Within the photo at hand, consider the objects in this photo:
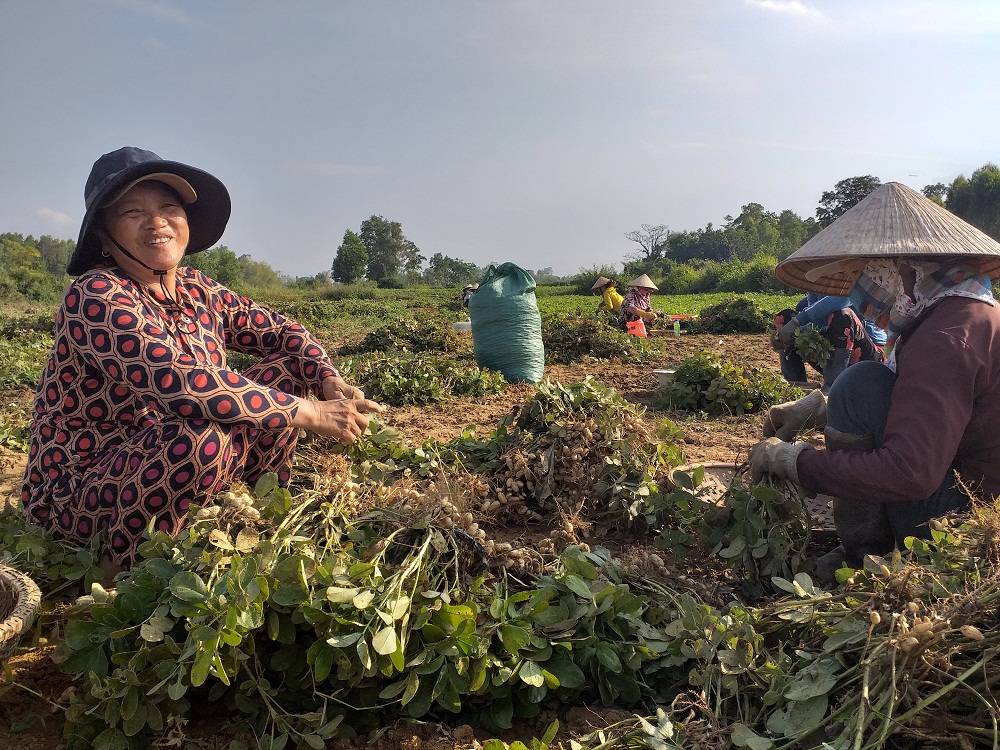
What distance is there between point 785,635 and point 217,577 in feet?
4.45

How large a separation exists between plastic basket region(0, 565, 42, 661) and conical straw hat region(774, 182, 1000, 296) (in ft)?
7.85

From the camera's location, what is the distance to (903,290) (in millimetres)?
2029

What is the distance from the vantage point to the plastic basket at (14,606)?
149 cm

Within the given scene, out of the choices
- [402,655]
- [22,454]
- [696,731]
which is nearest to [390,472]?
[402,655]

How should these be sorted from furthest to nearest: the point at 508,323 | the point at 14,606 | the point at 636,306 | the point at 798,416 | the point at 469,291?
1. the point at 469,291
2. the point at 636,306
3. the point at 508,323
4. the point at 798,416
5. the point at 14,606

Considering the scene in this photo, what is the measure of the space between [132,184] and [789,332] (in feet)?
18.0

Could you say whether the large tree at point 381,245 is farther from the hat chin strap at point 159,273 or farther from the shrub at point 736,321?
the hat chin strap at point 159,273

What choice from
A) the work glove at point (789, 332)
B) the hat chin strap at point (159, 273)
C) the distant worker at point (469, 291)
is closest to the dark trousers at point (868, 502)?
the hat chin strap at point (159, 273)

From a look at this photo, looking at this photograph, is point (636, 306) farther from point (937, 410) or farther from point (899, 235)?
point (937, 410)

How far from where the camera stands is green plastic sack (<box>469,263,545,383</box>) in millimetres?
5973

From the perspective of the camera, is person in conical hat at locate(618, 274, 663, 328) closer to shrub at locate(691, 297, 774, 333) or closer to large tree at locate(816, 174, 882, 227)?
shrub at locate(691, 297, 774, 333)

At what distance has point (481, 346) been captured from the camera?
6.30 meters

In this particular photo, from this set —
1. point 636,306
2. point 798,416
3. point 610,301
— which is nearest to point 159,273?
point 798,416

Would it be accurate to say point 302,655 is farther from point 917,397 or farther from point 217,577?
point 917,397
